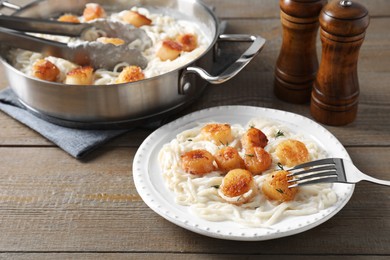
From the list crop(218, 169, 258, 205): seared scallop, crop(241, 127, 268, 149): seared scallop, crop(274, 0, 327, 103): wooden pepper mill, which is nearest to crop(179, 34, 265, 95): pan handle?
crop(274, 0, 327, 103): wooden pepper mill

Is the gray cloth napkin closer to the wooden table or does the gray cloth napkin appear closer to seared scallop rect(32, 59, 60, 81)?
the wooden table

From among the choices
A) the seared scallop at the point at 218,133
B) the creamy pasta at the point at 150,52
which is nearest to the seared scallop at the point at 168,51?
the creamy pasta at the point at 150,52

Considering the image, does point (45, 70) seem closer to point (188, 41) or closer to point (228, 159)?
point (188, 41)

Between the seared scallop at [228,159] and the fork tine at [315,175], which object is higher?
the fork tine at [315,175]

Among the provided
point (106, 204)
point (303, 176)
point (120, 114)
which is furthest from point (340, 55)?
point (106, 204)

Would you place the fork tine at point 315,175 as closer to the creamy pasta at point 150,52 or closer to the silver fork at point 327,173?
the silver fork at point 327,173
